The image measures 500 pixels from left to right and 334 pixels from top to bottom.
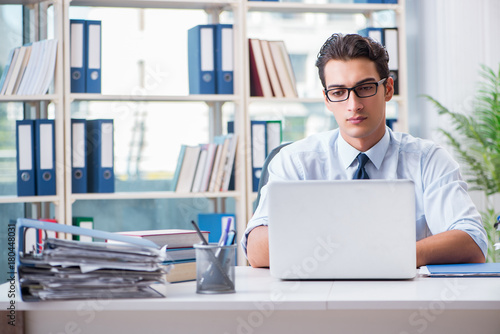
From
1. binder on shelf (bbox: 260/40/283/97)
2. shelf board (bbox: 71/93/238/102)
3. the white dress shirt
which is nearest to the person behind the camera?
the white dress shirt

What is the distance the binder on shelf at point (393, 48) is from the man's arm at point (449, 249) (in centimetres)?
172

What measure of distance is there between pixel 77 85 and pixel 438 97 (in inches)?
76.8

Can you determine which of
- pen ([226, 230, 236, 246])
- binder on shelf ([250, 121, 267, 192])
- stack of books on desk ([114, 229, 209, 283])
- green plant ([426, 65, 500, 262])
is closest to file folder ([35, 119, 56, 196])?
binder on shelf ([250, 121, 267, 192])

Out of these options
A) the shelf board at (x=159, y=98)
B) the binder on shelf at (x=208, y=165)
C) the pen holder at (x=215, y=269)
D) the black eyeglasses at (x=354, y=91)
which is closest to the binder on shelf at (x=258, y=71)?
the shelf board at (x=159, y=98)

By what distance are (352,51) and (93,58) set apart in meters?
1.51

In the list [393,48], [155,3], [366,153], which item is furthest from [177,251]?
[393,48]

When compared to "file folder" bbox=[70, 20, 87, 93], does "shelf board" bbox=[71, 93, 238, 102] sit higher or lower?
lower

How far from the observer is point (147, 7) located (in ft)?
10.5

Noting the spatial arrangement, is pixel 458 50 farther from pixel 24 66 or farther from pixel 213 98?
pixel 24 66

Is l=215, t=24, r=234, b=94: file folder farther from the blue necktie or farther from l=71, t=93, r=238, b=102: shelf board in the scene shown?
the blue necktie

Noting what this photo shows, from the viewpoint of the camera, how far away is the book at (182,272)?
1.29 m

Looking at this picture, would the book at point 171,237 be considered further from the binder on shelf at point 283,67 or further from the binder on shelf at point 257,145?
the binder on shelf at point 283,67

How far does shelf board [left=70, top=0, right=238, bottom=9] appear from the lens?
118 inches

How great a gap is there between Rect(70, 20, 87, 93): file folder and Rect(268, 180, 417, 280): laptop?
1.88 m
